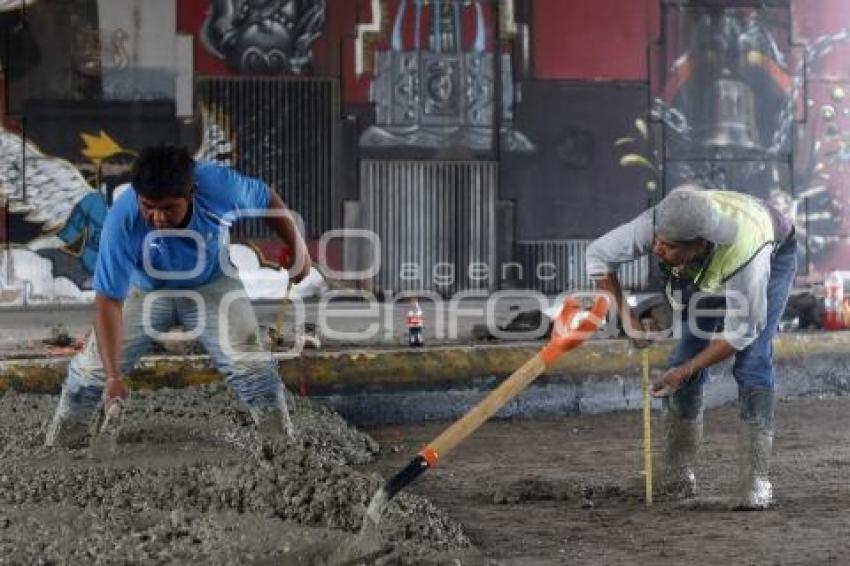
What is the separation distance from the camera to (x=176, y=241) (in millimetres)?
6234

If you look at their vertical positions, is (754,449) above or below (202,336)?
below

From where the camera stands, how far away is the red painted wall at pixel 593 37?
17.7 metres

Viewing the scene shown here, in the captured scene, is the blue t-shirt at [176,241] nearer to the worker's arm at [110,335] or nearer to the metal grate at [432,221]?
the worker's arm at [110,335]

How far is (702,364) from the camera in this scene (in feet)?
19.8

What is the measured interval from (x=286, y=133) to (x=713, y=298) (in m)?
11.1

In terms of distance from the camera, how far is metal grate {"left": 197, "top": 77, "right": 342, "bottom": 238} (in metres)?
16.7

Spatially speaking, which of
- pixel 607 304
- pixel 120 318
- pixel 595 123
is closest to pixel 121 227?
pixel 120 318

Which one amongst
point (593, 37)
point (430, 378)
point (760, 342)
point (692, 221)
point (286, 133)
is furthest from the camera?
point (593, 37)

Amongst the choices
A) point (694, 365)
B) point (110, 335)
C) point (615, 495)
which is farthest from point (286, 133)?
point (694, 365)

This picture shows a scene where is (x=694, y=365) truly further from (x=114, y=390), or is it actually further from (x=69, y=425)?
(x=69, y=425)

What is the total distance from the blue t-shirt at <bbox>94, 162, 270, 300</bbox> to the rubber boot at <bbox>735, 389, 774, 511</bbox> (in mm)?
2480

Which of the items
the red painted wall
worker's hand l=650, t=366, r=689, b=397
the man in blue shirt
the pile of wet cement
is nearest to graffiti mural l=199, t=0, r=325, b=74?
the red painted wall

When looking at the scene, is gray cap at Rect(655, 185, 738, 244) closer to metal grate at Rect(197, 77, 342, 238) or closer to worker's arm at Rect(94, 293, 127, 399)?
worker's arm at Rect(94, 293, 127, 399)

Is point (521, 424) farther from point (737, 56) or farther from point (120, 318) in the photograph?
point (737, 56)
